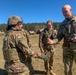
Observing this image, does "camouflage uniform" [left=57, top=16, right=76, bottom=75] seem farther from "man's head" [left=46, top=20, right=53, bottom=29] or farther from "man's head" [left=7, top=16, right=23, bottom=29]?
"man's head" [left=46, top=20, right=53, bottom=29]

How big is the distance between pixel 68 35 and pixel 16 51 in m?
1.62

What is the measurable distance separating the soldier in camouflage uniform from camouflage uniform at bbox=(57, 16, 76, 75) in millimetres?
1329

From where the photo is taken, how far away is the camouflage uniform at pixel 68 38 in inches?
296

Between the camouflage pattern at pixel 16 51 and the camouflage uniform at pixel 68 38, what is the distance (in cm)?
133

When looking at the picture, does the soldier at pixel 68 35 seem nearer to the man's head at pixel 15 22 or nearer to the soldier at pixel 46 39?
the man's head at pixel 15 22

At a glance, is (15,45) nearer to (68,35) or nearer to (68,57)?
(68,35)

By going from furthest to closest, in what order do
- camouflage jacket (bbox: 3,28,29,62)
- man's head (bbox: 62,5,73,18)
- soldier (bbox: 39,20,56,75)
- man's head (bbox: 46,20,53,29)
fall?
soldier (bbox: 39,20,56,75) < man's head (bbox: 46,20,53,29) < man's head (bbox: 62,5,73,18) < camouflage jacket (bbox: 3,28,29,62)

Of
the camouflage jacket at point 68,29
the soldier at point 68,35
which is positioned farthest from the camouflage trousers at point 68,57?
the camouflage jacket at point 68,29

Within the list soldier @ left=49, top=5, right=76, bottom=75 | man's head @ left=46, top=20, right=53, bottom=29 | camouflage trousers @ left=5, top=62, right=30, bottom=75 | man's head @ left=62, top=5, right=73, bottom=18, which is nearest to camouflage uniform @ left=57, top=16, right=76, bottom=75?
soldier @ left=49, top=5, right=76, bottom=75

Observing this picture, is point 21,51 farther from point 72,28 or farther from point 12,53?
point 72,28

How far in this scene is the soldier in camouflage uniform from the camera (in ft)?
21.8

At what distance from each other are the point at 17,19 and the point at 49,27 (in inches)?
A: 126

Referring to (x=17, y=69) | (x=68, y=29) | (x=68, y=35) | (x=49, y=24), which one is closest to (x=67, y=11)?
(x=68, y=29)

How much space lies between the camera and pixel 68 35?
25.1 feet
